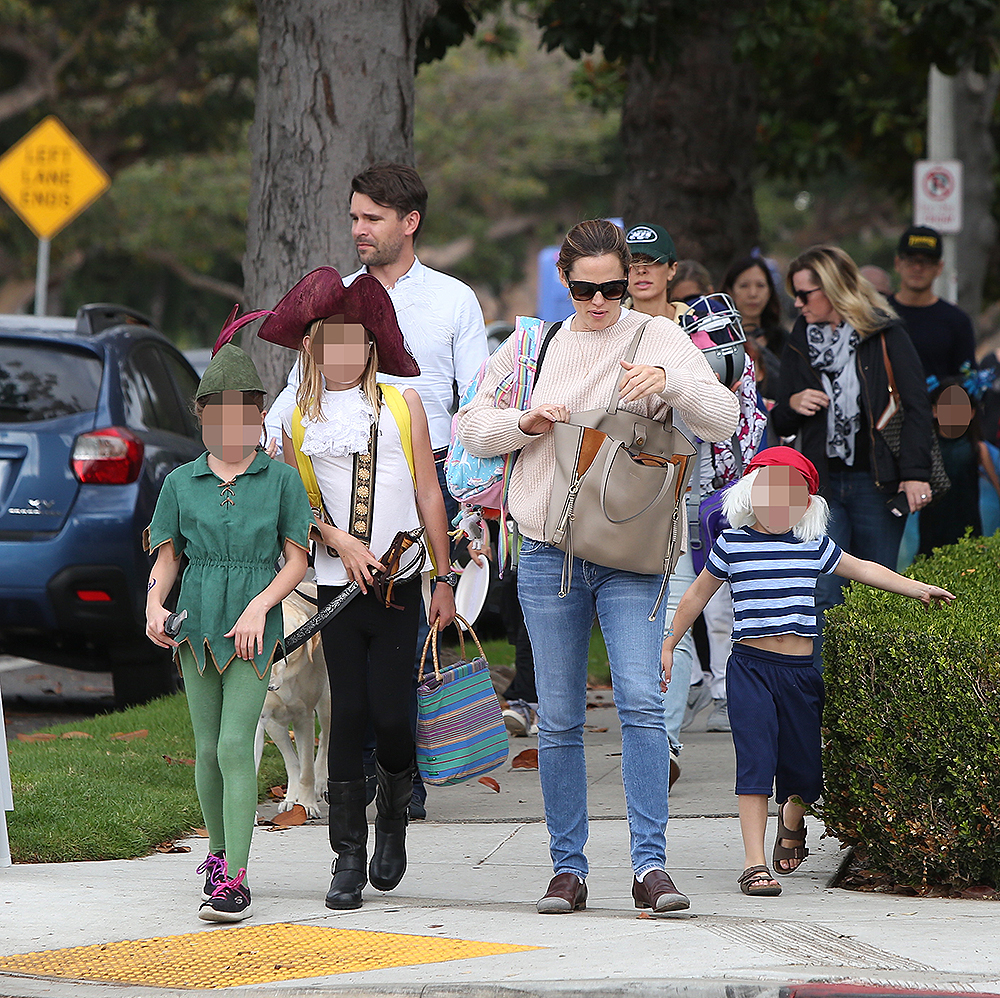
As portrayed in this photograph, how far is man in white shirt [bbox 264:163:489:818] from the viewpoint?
5602mm

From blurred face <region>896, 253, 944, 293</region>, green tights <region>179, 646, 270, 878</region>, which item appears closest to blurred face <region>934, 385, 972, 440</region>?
blurred face <region>896, 253, 944, 293</region>

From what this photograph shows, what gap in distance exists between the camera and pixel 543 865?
17.4ft

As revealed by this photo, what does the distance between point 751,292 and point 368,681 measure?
3.97 m

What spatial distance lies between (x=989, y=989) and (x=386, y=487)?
221 centimetres

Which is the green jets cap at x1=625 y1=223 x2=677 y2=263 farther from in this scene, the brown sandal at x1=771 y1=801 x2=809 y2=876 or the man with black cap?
the man with black cap

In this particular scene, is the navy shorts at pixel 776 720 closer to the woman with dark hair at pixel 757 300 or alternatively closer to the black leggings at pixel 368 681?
the black leggings at pixel 368 681

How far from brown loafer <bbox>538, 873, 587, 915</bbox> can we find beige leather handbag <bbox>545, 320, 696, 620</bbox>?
879 millimetres

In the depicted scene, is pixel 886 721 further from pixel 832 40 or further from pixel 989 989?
pixel 832 40

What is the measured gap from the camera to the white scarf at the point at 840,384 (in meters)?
6.86

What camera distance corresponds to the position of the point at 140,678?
27.7 feet

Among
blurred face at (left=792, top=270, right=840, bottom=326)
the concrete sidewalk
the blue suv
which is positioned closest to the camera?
the concrete sidewalk

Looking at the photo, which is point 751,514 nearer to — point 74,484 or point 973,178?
point 74,484

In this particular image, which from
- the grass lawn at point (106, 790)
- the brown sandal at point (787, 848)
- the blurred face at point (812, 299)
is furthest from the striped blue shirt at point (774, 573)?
the grass lawn at point (106, 790)

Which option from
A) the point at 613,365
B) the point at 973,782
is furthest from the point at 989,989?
the point at 613,365
